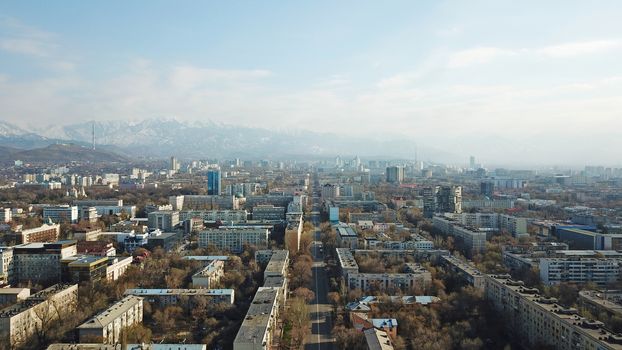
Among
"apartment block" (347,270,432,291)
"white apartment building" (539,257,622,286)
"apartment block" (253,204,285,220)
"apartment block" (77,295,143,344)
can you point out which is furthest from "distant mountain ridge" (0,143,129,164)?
"white apartment building" (539,257,622,286)

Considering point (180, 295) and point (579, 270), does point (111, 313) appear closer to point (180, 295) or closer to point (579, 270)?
point (180, 295)

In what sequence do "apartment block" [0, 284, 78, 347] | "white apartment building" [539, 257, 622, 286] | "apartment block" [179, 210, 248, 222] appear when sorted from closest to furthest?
1. "apartment block" [0, 284, 78, 347]
2. "white apartment building" [539, 257, 622, 286]
3. "apartment block" [179, 210, 248, 222]

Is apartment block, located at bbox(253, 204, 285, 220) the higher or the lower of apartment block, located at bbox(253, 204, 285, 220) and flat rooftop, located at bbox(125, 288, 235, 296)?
the higher

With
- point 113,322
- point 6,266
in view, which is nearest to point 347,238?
point 113,322

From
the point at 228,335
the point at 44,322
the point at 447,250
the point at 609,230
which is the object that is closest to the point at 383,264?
the point at 447,250

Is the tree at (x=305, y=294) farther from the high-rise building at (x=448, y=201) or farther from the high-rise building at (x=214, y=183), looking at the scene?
the high-rise building at (x=214, y=183)

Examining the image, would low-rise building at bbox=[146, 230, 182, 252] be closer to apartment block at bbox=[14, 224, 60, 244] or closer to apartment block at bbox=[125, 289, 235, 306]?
apartment block at bbox=[14, 224, 60, 244]

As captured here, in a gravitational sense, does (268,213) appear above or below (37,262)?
above
